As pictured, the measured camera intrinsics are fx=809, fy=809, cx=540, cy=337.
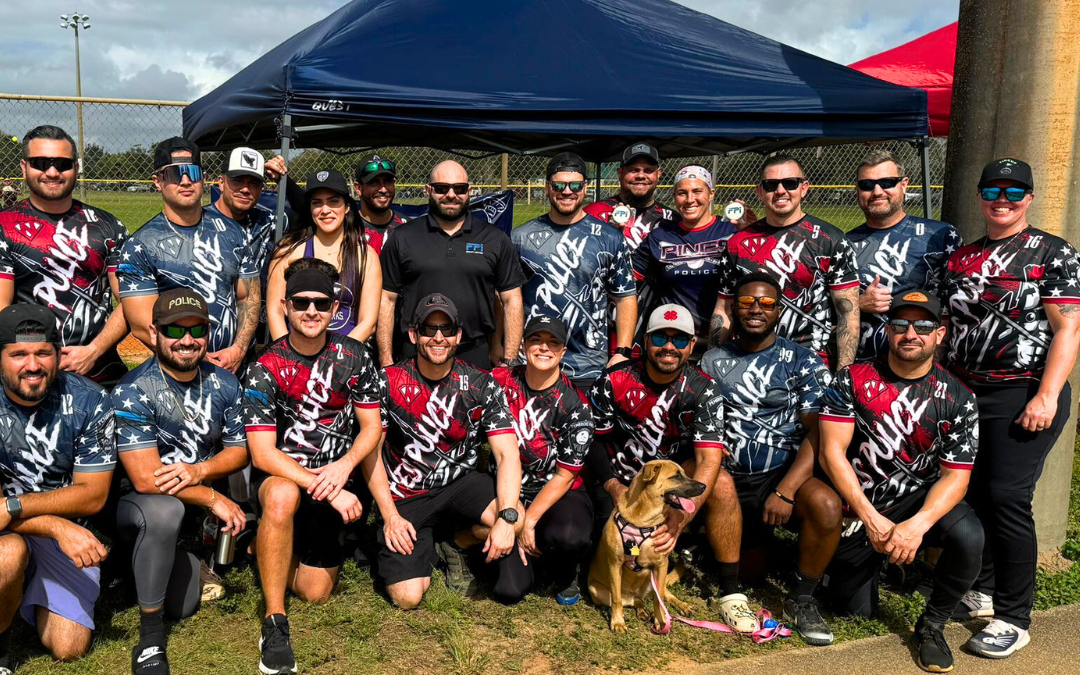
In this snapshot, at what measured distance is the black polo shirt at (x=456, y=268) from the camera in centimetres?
481

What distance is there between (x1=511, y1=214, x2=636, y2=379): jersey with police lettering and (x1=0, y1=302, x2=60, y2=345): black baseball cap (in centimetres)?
259

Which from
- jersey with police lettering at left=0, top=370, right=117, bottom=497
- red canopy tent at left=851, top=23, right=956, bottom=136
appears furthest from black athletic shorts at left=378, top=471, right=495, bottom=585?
red canopy tent at left=851, top=23, right=956, bottom=136

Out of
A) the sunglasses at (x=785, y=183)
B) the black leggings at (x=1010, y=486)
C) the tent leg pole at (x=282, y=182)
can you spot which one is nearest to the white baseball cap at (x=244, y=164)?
the tent leg pole at (x=282, y=182)

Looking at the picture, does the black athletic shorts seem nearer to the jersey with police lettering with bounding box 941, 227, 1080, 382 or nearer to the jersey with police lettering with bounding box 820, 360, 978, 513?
the jersey with police lettering with bounding box 820, 360, 978, 513

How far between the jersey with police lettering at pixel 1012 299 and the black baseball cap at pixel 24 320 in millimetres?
4295

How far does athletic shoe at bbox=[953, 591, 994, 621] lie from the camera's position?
4.11m

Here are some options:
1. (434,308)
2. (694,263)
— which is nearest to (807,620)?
(694,263)

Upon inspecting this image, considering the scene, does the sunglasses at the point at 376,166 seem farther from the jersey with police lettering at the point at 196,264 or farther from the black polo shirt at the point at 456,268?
the jersey with police lettering at the point at 196,264

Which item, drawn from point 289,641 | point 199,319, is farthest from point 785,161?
point 289,641

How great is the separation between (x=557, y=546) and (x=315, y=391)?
4.86 ft

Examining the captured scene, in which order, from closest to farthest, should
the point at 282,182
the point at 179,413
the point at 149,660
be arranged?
1. the point at 149,660
2. the point at 179,413
3. the point at 282,182

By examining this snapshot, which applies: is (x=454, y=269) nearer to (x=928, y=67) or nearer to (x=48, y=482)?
(x=48, y=482)

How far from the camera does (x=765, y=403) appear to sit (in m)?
4.38

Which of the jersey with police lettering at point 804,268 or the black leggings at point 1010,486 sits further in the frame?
the jersey with police lettering at point 804,268
